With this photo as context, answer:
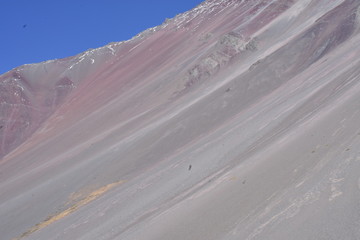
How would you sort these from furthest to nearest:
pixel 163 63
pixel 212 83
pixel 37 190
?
pixel 163 63 → pixel 212 83 → pixel 37 190

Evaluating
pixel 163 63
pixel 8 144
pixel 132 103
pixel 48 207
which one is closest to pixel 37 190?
pixel 48 207

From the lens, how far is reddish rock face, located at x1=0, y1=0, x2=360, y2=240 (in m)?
10.1

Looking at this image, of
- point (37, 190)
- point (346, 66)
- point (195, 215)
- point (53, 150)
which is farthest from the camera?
point (53, 150)

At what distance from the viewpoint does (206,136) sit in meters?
26.7

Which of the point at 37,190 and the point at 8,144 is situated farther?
the point at 8,144

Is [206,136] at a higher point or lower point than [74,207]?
lower

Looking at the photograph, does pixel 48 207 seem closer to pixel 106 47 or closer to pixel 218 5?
pixel 218 5

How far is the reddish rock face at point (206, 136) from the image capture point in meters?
10.1

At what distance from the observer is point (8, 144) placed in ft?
232

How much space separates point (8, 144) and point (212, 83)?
40.2m

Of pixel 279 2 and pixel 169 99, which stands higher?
pixel 279 2

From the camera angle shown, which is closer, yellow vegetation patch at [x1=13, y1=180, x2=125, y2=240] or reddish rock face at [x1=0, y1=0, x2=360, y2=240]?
reddish rock face at [x1=0, y1=0, x2=360, y2=240]

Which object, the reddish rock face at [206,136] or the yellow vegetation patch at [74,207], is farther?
the yellow vegetation patch at [74,207]

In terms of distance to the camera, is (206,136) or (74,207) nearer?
(74,207)
